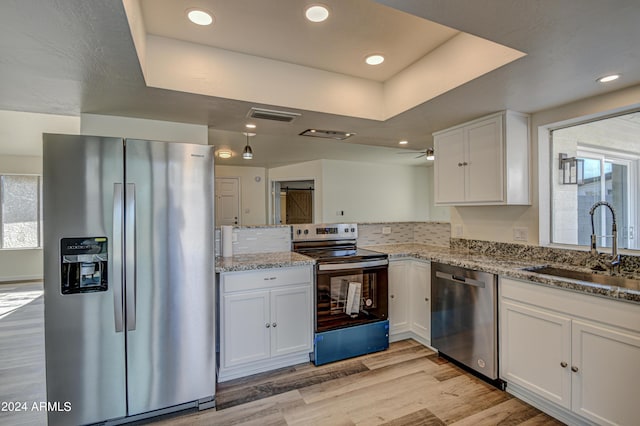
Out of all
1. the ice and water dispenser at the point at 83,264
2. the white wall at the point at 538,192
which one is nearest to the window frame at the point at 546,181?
the white wall at the point at 538,192

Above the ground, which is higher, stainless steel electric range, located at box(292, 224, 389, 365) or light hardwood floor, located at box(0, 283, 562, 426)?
stainless steel electric range, located at box(292, 224, 389, 365)

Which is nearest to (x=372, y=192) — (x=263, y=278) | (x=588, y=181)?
(x=588, y=181)

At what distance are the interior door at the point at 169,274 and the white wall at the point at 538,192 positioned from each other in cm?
250

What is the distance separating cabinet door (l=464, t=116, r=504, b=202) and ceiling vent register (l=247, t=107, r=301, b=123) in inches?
62.3

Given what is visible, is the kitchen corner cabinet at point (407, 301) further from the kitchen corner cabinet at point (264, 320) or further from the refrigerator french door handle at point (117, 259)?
the refrigerator french door handle at point (117, 259)

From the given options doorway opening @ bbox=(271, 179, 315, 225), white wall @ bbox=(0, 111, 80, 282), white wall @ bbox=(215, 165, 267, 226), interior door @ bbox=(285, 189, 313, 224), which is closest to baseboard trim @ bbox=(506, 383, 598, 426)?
interior door @ bbox=(285, 189, 313, 224)

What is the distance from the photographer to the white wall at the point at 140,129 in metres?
2.38

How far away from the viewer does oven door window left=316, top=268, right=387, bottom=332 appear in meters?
2.71

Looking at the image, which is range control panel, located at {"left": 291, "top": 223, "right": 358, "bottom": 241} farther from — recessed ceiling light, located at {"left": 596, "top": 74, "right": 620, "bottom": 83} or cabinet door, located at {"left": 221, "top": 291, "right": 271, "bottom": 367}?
recessed ceiling light, located at {"left": 596, "top": 74, "right": 620, "bottom": 83}

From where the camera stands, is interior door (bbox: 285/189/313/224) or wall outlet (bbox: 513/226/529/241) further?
interior door (bbox: 285/189/313/224)

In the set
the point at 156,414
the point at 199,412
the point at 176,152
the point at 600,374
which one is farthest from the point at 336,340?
the point at 176,152

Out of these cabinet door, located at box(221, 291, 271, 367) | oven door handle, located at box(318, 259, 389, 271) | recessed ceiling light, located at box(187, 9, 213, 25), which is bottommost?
cabinet door, located at box(221, 291, 271, 367)

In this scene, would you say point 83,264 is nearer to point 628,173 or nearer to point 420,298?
point 420,298

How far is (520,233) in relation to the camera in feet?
8.58
